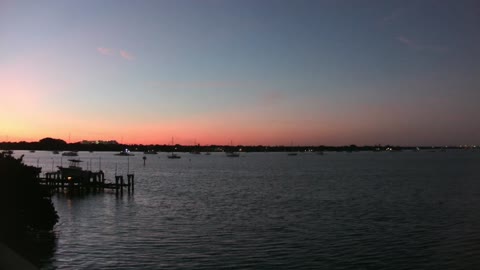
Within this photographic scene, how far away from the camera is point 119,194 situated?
189ft

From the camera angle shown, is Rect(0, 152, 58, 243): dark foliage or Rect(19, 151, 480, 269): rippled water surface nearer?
Rect(19, 151, 480, 269): rippled water surface

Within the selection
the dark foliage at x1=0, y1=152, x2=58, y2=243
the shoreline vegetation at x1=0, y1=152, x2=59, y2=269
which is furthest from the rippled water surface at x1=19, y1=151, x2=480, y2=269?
the dark foliage at x1=0, y1=152, x2=58, y2=243

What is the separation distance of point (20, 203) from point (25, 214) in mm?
1414

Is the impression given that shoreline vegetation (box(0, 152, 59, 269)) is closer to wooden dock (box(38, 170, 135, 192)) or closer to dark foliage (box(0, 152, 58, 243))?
dark foliage (box(0, 152, 58, 243))

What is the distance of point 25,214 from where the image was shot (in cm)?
2834

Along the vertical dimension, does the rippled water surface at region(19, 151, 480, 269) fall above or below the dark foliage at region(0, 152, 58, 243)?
below

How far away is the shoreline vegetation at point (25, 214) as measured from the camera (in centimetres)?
2481

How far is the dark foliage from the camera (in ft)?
82.6

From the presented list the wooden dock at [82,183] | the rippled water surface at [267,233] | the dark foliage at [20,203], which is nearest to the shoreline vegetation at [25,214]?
the dark foliage at [20,203]

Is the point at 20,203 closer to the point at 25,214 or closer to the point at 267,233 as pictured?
the point at 25,214

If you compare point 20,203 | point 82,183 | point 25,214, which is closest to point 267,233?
point 25,214

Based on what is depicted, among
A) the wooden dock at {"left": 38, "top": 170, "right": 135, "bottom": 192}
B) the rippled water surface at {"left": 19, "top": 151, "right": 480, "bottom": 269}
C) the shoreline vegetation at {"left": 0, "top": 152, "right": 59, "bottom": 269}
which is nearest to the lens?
the rippled water surface at {"left": 19, "top": 151, "right": 480, "bottom": 269}

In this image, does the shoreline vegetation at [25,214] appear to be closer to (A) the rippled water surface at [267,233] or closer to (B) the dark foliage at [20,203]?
(B) the dark foliage at [20,203]

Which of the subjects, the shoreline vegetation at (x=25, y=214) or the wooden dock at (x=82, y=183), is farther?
the wooden dock at (x=82, y=183)
